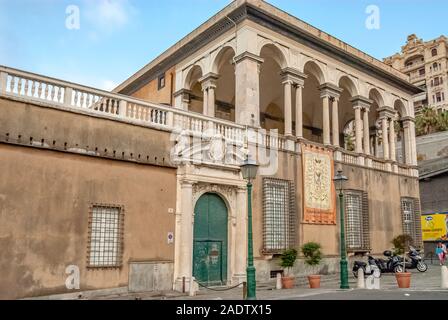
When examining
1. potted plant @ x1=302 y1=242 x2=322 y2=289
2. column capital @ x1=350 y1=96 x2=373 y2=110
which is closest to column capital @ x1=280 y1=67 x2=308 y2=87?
column capital @ x1=350 y1=96 x2=373 y2=110

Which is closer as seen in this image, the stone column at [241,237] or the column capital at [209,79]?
the stone column at [241,237]

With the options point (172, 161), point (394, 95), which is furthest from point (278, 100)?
point (172, 161)

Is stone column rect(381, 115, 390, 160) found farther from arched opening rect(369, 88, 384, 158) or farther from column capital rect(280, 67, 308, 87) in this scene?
column capital rect(280, 67, 308, 87)

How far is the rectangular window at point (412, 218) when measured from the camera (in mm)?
23906

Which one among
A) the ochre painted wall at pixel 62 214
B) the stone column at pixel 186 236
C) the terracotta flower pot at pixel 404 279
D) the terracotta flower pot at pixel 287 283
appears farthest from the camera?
the terracotta flower pot at pixel 287 283

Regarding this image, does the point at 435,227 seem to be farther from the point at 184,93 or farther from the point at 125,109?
the point at 125,109

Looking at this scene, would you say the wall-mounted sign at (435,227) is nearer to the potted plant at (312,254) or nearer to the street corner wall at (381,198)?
the street corner wall at (381,198)

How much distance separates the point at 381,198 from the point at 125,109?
14721mm

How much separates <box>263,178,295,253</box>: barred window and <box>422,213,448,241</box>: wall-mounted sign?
22137mm

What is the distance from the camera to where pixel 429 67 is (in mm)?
77375

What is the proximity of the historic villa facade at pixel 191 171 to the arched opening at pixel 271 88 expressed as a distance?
11 cm

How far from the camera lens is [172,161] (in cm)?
1435

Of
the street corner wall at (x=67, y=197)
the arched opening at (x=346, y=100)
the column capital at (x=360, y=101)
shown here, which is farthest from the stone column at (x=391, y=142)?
the street corner wall at (x=67, y=197)

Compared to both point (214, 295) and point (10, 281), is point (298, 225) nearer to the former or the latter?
point (214, 295)
